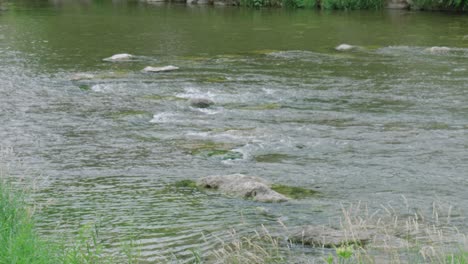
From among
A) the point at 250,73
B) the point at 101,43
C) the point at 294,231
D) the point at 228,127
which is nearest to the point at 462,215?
the point at 294,231

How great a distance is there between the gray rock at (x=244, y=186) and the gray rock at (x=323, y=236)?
149cm

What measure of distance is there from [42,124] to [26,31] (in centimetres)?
1655

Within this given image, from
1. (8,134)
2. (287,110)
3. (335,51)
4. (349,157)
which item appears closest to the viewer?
(349,157)

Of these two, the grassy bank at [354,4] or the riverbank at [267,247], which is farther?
the grassy bank at [354,4]

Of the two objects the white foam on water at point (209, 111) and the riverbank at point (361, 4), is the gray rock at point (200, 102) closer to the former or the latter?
the white foam on water at point (209, 111)

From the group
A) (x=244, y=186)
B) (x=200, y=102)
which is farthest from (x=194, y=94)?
(x=244, y=186)

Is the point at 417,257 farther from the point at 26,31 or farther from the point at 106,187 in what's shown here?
the point at 26,31

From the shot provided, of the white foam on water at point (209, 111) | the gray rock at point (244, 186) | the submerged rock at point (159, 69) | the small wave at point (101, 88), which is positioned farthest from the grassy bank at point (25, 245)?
the submerged rock at point (159, 69)

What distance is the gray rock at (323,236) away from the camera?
8578mm

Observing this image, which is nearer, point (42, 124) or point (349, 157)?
point (349, 157)

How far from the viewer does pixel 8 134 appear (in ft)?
49.8

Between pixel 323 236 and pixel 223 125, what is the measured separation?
707 cm

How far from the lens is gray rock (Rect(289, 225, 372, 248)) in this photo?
8.58 m

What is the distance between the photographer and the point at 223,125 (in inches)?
616
